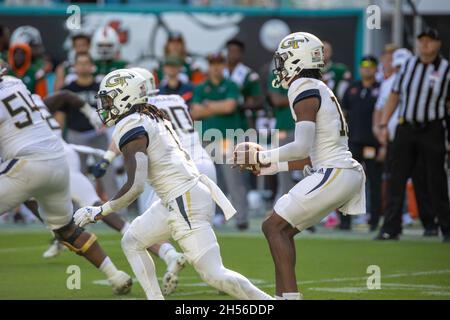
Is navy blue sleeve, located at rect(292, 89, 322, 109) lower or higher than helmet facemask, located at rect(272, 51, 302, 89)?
lower

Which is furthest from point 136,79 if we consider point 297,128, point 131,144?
point 297,128

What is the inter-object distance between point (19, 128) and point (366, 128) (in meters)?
6.09

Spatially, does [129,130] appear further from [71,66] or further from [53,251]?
[71,66]

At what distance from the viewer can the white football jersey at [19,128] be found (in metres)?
7.80

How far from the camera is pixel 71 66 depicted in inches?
552

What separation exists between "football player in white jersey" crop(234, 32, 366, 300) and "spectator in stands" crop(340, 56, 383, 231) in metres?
5.95

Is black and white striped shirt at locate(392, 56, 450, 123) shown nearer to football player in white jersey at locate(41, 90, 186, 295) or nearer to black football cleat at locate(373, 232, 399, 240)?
black football cleat at locate(373, 232, 399, 240)

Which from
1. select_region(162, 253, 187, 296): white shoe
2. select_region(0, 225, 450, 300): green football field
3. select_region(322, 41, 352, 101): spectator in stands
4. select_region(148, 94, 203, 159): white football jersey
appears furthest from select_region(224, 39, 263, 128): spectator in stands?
select_region(162, 253, 187, 296): white shoe

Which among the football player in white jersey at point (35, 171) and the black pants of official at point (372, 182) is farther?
the black pants of official at point (372, 182)

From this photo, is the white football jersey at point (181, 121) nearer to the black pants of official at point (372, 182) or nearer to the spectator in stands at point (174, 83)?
the spectator in stands at point (174, 83)

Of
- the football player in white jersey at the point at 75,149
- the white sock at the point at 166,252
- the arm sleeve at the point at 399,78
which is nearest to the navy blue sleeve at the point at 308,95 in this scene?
the white sock at the point at 166,252

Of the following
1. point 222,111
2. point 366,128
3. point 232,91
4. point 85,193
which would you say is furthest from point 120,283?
point 366,128

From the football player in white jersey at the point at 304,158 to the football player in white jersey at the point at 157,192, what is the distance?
0.33m

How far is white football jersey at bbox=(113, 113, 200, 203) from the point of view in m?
6.77
